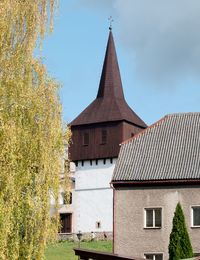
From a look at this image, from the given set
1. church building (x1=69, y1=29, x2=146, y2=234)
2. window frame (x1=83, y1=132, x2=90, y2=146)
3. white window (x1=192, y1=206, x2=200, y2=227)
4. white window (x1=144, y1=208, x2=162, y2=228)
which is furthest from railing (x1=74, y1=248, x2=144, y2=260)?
window frame (x1=83, y1=132, x2=90, y2=146)

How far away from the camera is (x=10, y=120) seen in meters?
16.7

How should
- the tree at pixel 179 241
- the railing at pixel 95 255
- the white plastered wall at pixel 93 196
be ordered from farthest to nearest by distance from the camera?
the white plastered wall at pixel 93 196
the tree at pixel 179 241
the railing at pixel 95 255

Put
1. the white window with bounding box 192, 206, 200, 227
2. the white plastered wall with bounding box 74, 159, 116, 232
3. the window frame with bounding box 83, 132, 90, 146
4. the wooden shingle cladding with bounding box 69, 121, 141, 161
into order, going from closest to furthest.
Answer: the white window with bounding box 192, 206, 200, 227, the white plastered wall with bounding box 74, 159, 116, 232, the wooden shingle cladding with bounding box 69, 121, 141, 161, the window frame with bounding box 83, 132, 90, 146

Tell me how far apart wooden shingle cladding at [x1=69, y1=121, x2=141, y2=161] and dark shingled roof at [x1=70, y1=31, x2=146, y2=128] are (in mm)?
651

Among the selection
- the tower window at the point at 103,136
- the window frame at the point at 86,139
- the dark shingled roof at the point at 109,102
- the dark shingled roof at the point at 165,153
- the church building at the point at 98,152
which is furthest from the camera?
the dark shingled roof at the point at 109,102

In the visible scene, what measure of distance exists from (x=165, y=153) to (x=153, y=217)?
3.60m

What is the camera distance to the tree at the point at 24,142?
16.3 m

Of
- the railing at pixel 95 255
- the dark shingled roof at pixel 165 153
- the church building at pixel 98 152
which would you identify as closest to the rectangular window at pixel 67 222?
the church building at pixel 98 152

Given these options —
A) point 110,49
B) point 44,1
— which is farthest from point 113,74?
point 44,1

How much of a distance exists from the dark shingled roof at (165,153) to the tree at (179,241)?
2825 millimetres

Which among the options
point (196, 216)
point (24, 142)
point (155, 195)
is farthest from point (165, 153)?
point (24, 142)

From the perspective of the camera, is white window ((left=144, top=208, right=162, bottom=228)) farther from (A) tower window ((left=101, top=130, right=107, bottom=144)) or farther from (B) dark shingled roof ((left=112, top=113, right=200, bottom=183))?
(A) tower window ((left=101, top=130, right=107, bottom=144))

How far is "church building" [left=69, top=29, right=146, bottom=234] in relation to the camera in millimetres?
72062

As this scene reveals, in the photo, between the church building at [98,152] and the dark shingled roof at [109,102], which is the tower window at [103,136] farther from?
the dark shingled roof at [109,102]
